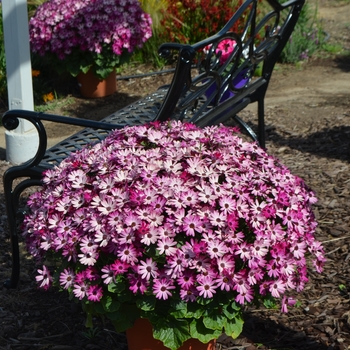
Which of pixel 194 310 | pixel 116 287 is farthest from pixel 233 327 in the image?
pixel 116 287

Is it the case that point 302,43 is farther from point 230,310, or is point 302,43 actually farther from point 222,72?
point 230,310

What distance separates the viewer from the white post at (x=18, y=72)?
4770 millimetres

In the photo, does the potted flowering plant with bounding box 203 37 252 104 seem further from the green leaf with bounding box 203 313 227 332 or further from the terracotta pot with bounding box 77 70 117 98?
the terracotta pot with bounding box 77 70 117 98

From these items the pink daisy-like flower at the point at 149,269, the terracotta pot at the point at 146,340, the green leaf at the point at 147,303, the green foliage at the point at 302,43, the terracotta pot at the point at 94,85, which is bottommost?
the terracotta pot at the point at 94,85

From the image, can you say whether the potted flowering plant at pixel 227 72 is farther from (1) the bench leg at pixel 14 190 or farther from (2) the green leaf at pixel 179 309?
(2) the green leaf at pixel 179 309

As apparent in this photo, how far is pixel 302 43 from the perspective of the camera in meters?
7.86

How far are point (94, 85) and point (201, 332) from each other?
4894 mm

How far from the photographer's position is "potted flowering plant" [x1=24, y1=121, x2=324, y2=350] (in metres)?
2.11

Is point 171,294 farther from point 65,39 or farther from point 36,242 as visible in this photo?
point 65,39

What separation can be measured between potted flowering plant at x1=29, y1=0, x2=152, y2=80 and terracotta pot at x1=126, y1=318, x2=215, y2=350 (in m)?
4.42

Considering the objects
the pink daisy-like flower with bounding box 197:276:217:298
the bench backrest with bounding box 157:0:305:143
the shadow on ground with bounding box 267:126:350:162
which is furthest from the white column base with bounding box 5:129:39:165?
the pink daisy-like flower with bounding box 197:276:217:298

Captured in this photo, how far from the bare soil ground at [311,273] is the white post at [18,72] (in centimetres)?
17

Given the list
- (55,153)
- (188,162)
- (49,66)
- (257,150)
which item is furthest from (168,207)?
(49,66)

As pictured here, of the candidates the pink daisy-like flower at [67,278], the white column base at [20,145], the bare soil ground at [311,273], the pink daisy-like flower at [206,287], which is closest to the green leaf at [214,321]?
the pink daisy-like flower at [206,287]
